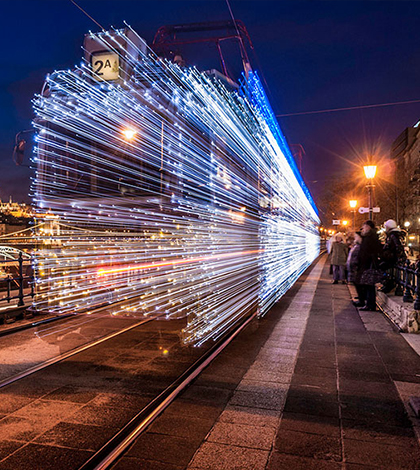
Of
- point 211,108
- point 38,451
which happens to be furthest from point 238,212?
point 38,451

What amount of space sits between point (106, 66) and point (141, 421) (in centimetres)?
649

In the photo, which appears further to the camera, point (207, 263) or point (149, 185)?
point (207, 263)

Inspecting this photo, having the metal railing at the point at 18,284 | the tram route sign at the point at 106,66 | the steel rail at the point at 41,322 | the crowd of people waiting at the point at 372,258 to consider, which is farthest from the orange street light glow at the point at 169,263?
the tram route sign at the point at 106,66

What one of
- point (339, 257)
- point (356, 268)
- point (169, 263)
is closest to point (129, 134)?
point (169, 263)

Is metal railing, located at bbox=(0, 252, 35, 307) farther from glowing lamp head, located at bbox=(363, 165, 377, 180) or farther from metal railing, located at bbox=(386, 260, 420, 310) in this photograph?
glowing lamp head, located at bbox=(363, 165, 377, 180)

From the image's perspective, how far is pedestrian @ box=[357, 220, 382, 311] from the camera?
366 inches

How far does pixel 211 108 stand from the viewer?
778 centimetres

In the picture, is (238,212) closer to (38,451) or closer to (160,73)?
(160,73)

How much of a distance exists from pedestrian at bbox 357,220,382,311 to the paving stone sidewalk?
240cm

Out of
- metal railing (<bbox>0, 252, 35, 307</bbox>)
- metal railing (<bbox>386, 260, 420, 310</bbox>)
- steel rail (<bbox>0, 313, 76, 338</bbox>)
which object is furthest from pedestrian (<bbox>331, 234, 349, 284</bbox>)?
metal railing (<bbox>0, 252, 35, 307</bbox>)

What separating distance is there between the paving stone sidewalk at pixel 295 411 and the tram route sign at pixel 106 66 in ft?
17.5

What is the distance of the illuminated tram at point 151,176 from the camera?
23.4 ft

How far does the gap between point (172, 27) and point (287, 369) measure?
33.8 feet

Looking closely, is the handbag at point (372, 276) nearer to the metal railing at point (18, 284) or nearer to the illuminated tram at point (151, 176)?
the illuminated tram at point (151, 176)
